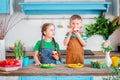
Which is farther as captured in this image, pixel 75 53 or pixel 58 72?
pixel 75 53

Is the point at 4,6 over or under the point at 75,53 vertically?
over

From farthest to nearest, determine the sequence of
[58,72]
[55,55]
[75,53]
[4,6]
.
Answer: [4,6]
[75,53]
[55,55]
[58,72]

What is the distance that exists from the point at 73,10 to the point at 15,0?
93 centimetres

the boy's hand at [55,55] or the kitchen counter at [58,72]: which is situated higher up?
the boy's hand at [55,55]

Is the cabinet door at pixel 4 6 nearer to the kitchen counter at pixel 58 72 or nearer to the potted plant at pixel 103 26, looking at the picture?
the potted plant at pixel 103 26

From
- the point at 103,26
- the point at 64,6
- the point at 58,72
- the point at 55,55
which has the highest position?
the point at 64,6

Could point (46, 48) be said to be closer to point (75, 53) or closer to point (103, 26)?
point (75, 53)

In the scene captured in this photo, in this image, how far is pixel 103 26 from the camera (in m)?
4.40

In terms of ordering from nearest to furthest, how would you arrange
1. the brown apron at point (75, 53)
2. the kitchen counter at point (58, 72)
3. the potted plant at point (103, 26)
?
the kitchen counter at point (58, 72) < the brown apron at point (75, 53) < the potted plant at point (103, 26)

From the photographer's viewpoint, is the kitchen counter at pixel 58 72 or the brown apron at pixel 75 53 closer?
the kitchen counter at pixel 58 72

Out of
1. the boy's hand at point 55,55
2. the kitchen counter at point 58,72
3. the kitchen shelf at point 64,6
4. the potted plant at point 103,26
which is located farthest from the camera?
the potted plant at point 103,26

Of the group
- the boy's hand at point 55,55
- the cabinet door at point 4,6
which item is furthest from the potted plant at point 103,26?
the boy's hand at point 55,55

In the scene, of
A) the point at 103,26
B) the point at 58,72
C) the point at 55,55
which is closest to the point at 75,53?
the point at 55,55

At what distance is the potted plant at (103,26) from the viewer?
4.36m
